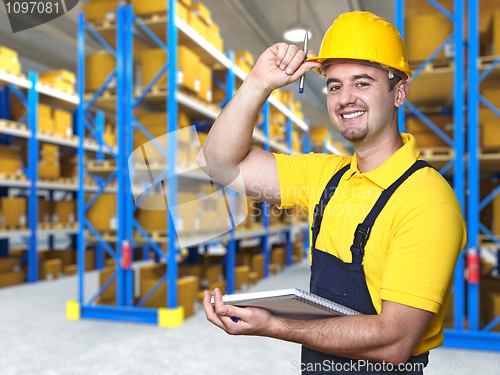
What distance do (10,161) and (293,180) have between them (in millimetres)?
6588

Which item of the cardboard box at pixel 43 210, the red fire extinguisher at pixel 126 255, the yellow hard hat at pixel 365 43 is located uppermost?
the yellow hard hat at pixel 365 43

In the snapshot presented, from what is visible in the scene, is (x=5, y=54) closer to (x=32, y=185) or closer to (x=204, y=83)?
(x=32, y=185)

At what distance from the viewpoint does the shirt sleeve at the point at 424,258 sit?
1009mm

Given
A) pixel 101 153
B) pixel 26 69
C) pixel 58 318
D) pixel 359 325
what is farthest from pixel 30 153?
pixel 359 325

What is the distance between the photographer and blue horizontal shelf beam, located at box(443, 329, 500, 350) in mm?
3613

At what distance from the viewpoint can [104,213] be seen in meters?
4.73

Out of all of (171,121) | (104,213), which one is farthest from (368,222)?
(104,213)

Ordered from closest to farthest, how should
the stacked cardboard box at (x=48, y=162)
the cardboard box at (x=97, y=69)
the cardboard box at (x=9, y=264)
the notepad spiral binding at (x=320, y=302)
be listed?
1. the notepad spiral binding at (x=320, y=302)
2. the cardboard box at (x=97, y=69)
3. the cardboard box at (x=9, y=264)
4. the stacked cardboard box at (x=48, y=162)

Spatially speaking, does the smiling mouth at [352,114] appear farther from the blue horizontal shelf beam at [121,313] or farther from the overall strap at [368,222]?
the blue horizontal shelf beam at [121,313]

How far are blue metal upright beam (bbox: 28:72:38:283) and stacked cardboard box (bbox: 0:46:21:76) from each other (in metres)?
0.31

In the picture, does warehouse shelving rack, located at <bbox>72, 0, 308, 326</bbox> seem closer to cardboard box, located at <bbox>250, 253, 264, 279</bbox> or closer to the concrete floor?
the concrete floor

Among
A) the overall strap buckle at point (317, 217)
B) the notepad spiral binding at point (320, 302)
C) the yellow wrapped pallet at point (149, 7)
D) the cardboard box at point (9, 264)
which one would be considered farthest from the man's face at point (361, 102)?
the cardboard box at point (9, 264)

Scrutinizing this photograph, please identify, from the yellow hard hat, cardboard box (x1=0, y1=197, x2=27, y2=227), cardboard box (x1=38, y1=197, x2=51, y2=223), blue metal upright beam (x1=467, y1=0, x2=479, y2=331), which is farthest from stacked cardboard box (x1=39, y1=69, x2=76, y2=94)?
the yellow hard hat

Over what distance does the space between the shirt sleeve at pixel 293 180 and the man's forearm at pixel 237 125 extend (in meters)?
0.17
